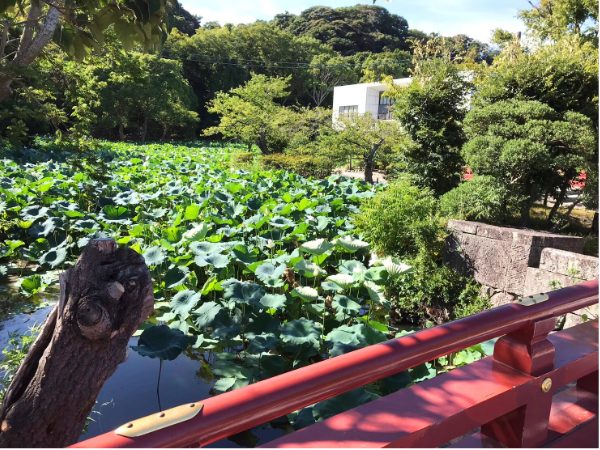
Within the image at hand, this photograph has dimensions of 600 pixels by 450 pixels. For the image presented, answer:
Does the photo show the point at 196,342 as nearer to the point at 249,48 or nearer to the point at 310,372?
the point at 310,372

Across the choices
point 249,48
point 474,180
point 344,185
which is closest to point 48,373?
point 474,180

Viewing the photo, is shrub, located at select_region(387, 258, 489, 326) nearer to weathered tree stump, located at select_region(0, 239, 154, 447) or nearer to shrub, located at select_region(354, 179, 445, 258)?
shrub, located at select_region(354, 179, 445, 258)

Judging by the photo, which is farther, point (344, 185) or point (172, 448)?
point (344, 185)

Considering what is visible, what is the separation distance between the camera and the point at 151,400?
4.01m

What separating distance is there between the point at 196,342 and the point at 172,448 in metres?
3.38

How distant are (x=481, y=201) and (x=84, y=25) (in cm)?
477

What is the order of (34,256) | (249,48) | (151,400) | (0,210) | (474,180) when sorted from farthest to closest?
(249,48), (0,210), (34,256), (474,180), (151,400)

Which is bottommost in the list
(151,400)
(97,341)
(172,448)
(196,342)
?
(151,400)

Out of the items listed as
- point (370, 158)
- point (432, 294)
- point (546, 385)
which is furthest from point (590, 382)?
point (370, 158)

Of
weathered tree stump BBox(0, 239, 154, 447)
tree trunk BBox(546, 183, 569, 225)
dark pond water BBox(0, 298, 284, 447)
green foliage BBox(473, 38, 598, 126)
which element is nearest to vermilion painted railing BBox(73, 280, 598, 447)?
weathered tree stump BBox(0, 239, 154, 447)

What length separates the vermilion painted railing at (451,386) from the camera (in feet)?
3.03

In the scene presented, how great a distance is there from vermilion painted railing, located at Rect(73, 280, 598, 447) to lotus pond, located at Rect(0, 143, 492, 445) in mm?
1539

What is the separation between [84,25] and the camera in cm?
210

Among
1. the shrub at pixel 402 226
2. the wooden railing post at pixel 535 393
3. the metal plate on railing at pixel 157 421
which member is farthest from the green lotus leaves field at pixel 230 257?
the metal plate on railing at pixel 157 421
